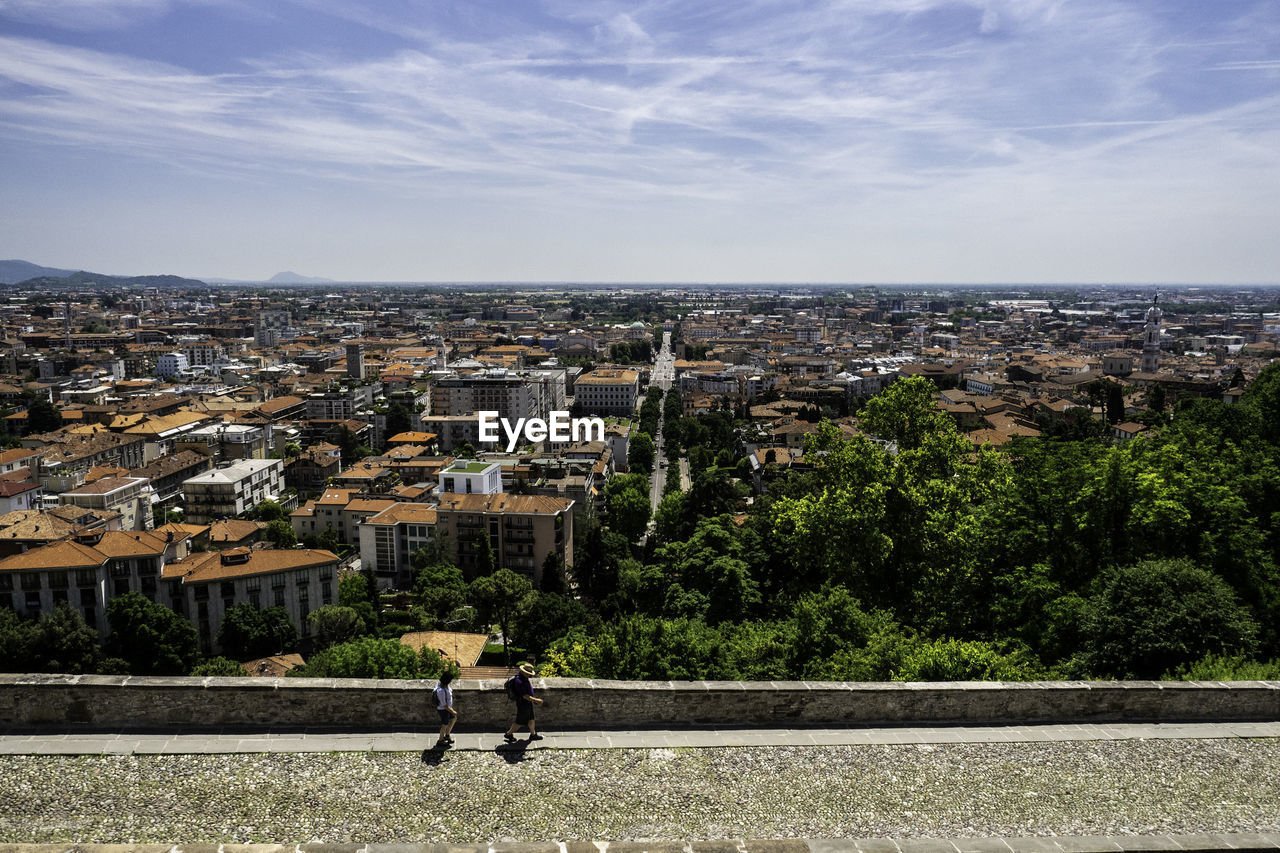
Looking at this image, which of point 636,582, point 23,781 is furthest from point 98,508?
point 23,781

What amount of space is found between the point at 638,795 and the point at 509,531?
28.7 metres

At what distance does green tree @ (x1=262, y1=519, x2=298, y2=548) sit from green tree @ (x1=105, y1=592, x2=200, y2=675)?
12.3 metres

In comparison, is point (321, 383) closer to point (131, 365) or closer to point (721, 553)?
point (131, 365)

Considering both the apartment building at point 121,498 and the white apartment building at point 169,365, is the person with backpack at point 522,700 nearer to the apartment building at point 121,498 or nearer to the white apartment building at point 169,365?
the apartment building at point 121,498

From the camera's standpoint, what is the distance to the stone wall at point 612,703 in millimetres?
6875

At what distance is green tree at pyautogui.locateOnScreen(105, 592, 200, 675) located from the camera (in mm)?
22703

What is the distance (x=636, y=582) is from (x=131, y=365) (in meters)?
92.9

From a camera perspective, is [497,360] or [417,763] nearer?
[417,763]

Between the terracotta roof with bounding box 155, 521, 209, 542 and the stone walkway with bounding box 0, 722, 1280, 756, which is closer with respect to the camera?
the stone walkway with bounding box 0, 722, 1280, 756

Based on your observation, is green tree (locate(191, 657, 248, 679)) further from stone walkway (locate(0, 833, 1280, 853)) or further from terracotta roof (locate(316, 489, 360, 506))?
terracotta roof (locate(316, 489, 360, 506))

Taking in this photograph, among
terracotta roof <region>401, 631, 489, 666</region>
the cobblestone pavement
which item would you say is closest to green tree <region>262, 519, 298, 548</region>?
terracotta roof <region>401, 631, 489, 666</region>

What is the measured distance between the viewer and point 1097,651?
9.64m

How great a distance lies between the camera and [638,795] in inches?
244

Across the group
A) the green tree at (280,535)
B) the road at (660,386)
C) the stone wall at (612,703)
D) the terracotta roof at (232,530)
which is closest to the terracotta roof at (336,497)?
the green tree at (280,535)
